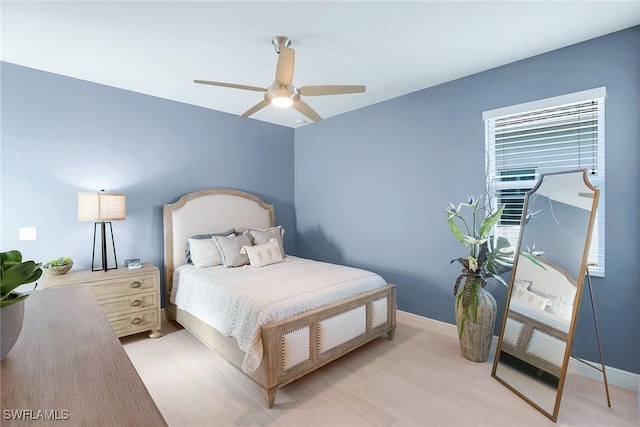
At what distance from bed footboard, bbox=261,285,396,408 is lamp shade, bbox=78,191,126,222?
6.75 feet

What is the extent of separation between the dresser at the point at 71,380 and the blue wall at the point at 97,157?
2293 mm

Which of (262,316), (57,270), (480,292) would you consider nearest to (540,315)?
(480,292)

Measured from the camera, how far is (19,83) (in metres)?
2.72

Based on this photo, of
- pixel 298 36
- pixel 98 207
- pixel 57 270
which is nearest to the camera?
pixel 298 36

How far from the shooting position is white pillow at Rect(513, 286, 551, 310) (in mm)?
2178

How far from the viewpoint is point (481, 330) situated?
254cm

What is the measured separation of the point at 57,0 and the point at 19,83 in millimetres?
1438

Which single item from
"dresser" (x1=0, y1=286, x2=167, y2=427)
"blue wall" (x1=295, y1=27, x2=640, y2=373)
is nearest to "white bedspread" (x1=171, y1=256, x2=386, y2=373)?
"blue wall" (x1=295, y1=27, x2=640, y2=373)

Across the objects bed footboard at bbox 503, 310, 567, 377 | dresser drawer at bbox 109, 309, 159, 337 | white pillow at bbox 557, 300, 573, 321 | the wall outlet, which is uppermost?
the wall outlet

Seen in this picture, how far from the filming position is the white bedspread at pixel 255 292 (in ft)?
6.98

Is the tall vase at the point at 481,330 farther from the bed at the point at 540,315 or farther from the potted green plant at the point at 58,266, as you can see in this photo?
the potted green plant at the point at 58,266

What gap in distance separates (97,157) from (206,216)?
1.29 metres

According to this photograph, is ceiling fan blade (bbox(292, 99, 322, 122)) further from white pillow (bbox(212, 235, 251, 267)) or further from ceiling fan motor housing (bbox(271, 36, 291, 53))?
white pillow (bbox(212, 235, 251, 267))

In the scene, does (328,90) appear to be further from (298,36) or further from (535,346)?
(535,346)
